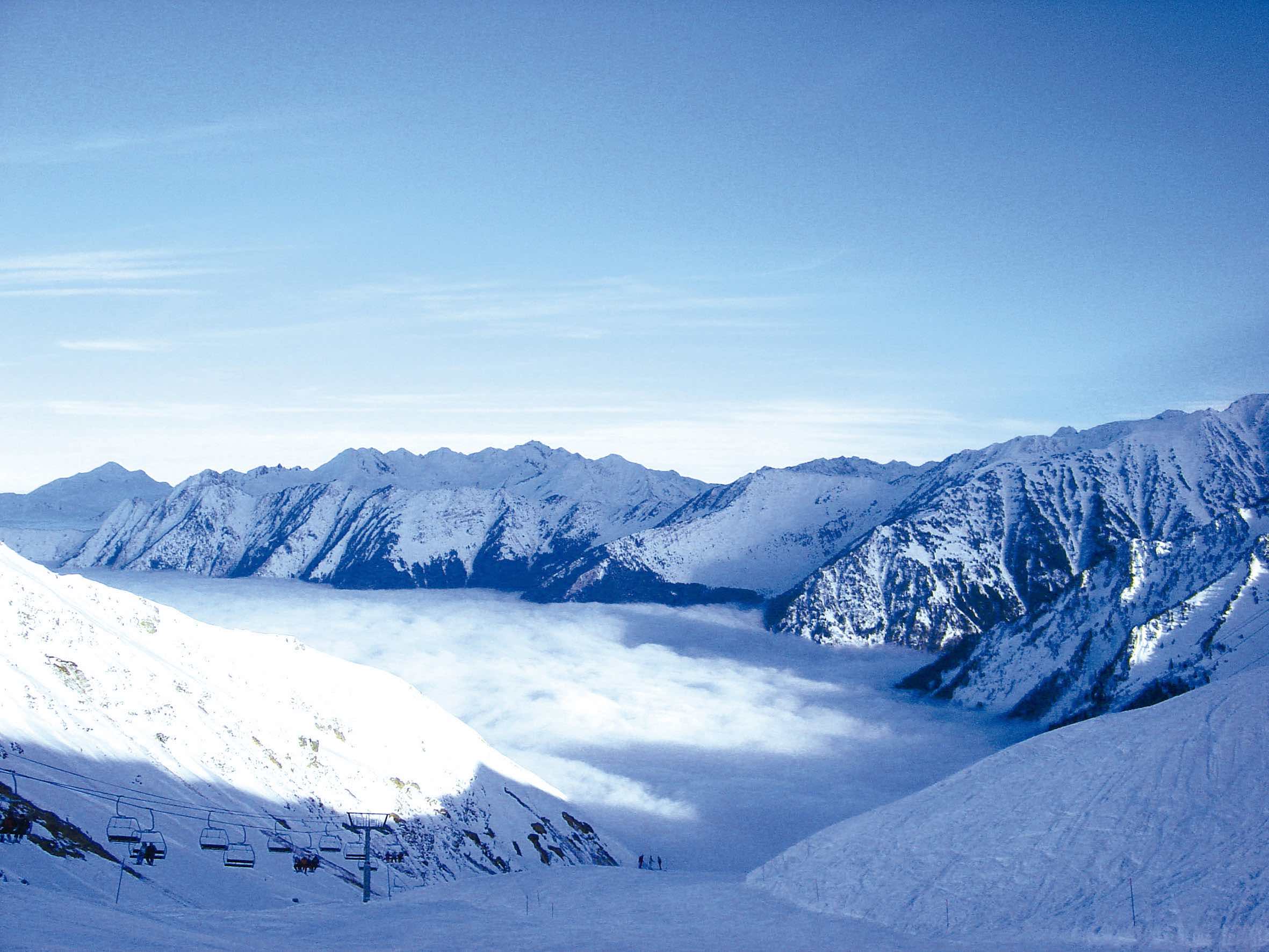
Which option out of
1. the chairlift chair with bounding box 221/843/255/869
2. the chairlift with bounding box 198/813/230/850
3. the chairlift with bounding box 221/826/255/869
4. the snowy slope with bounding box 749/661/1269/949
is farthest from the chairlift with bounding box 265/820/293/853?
the snowy slope with bounding box 749/661/1269/949

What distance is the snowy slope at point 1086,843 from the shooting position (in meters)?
45.0

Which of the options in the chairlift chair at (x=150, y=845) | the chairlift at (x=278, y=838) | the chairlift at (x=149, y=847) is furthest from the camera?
the chairlift at (x=278, y=838)

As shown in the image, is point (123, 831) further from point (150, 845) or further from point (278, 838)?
point (278, 838)

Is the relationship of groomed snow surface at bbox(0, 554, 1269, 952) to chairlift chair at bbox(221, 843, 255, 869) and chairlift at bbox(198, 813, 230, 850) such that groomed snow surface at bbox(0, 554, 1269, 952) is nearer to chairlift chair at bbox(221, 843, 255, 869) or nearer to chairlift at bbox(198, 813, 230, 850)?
chairlift at bbox(198, 813, 230, 850)

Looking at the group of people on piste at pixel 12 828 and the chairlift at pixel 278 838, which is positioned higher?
the group of people on piste at pixel 12 828

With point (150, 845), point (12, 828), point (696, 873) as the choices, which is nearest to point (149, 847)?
point (150, 845)

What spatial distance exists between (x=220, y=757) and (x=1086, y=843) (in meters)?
56.6

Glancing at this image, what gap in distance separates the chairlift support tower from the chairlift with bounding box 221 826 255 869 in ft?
17.9

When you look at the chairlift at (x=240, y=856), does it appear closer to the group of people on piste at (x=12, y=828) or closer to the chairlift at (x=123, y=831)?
the chairlift at (x=123, y=831)

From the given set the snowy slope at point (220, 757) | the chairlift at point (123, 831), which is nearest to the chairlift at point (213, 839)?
the snowy slope at point (220, 757)

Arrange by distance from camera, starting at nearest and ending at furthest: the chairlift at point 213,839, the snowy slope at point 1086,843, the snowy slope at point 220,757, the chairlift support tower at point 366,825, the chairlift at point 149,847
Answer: the chairlift at point 149,847 < the snowy slope at point 1086,843 < the chairlift at point 213,839 < the snowy slope at point 220,757 < the chairlift support tower at point 366,825

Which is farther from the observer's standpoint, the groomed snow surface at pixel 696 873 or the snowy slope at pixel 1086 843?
the snowy slope at pixel 1086 843

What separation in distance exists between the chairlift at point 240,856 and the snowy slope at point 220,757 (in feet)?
5.34

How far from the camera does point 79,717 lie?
6197 centimetres
